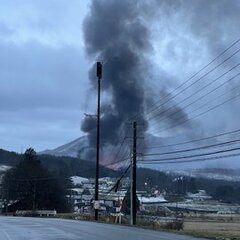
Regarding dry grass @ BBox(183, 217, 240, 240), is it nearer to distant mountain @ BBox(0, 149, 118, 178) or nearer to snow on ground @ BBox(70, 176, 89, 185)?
distant mountain @ BBox(0, 149, 118, 178)

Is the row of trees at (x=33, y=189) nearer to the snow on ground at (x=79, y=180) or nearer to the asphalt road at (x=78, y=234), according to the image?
the snow on ground at (x=79, y=180)

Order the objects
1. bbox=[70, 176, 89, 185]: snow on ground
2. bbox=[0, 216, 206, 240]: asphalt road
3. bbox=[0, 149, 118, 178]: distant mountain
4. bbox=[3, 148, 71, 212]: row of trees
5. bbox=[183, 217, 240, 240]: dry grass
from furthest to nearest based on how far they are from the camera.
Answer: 1. bbox=[70, 176, 89, 185]: snow on ground
2. bbox=[3, 148, 71, 212]: row of trees
3. bbox=[0, 149, 118, 178]: distant mountain
4. bbox=[183, 217, 240, 240]: dry grass
5. bbox=[0, 216, 206, 240]: asphalt road

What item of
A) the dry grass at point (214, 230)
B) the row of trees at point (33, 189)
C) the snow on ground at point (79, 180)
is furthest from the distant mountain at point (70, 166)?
the dry grass at point (214, 230)

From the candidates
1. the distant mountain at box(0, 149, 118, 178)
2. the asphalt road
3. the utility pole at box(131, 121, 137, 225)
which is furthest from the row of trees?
the asphalt road

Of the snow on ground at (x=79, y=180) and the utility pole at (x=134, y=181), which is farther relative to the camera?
the snow on ground at (x=79, y=180)

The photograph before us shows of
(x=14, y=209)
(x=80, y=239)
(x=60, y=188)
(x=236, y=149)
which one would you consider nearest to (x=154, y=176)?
(x=60, y=188)

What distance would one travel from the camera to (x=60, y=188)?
130750mm

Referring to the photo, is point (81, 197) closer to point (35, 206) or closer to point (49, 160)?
point (49, 160)

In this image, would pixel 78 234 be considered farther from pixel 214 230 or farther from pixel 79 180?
pixel 79 180

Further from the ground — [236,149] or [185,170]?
[185,170]

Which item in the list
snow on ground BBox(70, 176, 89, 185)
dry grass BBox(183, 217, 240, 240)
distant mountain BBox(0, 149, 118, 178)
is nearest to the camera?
dry grass BBox(183, 217, 240, 240)

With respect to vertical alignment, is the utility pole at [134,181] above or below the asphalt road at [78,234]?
above

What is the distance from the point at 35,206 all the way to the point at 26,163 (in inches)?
559

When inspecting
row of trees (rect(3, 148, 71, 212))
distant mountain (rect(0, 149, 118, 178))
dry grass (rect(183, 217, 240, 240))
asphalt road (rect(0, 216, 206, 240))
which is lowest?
asphalt road (rect(0, 216, 206, 240))
